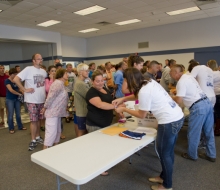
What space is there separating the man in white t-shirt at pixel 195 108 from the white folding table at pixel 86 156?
869 mm

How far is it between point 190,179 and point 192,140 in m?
0.53

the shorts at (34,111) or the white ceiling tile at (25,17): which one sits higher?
the white ceiling tile at (25,17)

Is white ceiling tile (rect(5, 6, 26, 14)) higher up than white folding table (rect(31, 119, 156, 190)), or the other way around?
white ceiling tile (rect(5, 6, 26, 14))

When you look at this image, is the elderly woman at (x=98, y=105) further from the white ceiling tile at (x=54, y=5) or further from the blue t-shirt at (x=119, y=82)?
the white ceiling tile at (x=54, y=5)

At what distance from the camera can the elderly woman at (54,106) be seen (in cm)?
268

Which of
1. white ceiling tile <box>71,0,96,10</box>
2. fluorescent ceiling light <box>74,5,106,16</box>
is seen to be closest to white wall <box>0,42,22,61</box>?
fluorescent ceiling light <box>74,5,106,16</box>

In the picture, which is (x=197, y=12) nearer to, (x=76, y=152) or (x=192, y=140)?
(x=192, y=140)

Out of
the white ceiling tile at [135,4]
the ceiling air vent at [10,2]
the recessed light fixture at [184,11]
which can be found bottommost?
the ceiling air vent at [10,2]

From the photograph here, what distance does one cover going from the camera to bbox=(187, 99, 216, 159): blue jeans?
243cm

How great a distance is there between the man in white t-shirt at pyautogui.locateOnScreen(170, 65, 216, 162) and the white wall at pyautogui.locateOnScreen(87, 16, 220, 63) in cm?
595

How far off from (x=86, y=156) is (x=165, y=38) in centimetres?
804

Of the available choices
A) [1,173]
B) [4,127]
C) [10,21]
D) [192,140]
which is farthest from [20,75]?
[10,21]

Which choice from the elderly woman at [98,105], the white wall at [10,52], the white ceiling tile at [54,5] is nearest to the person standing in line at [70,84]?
the white ceiling tile at [54,5]

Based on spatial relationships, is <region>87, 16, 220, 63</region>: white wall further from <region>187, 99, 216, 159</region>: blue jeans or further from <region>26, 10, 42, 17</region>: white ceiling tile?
<region>187, 99, 216, 159</region>: blue jeans
